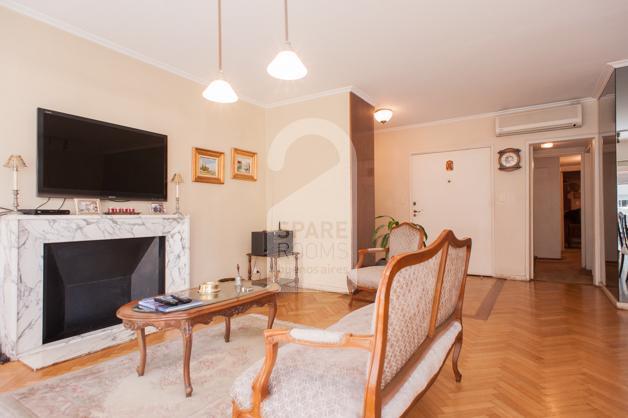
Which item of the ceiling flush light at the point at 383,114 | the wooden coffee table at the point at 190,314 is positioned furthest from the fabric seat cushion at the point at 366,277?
the ceiling flush light at the point at 383,114

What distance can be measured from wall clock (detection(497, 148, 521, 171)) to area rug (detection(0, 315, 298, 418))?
4562 millimetres

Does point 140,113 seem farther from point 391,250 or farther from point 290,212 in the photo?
point 391,250

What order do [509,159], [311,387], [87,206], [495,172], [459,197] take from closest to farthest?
[311,387], [87,206], [509,159], [495,172], [459,197]

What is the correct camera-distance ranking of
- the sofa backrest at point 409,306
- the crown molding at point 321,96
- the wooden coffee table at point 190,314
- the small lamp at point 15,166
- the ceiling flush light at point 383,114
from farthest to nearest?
1. the ceiling flush light at point 383,114
2. the crown molding at point 321,96
3. the small lamp at point 15,166
4. the wooden coffee table at point 190,314
5. the sofa backrest at point 409,306

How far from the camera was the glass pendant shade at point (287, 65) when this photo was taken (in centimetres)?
204

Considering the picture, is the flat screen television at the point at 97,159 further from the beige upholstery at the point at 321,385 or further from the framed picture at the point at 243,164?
the beige upholstery at the point at 321,385

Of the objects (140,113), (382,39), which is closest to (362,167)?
(382,39)

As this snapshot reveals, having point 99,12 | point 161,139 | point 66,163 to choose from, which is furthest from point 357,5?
point 66,163

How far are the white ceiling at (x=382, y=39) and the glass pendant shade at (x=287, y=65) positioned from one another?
83 centimetres

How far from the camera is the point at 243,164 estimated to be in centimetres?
463

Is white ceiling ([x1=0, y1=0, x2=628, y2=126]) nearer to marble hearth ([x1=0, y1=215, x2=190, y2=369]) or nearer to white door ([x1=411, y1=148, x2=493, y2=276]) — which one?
white door ([x1=411, y1=148, x2=493, y2=276])

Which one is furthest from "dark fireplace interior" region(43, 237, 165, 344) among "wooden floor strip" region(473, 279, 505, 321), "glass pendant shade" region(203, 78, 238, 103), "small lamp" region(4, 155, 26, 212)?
"wooden floor strip" region(473, 279, 505, 321)

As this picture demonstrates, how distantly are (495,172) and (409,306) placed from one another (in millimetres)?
4873

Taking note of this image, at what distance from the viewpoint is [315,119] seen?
4.58 m
